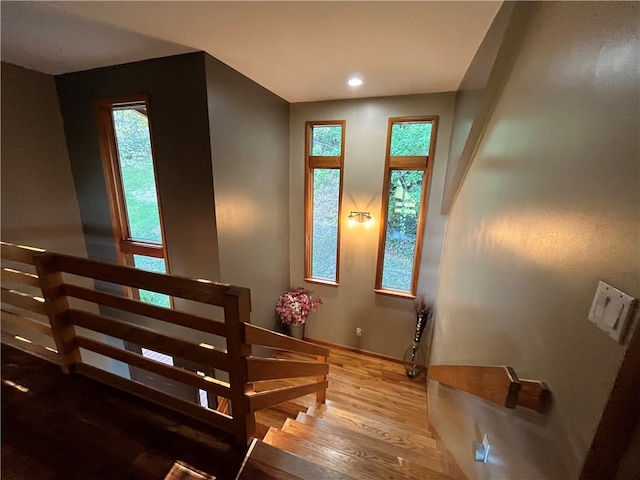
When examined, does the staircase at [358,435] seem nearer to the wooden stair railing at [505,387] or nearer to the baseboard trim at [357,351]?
the baseboard trim at [357,351]

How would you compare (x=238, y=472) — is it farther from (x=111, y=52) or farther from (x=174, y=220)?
(x=111, y=52)

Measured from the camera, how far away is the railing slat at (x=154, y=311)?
114 centimetres

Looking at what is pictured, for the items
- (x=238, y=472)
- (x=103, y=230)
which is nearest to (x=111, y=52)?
(x=103, y=230)

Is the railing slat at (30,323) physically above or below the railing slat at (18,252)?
below

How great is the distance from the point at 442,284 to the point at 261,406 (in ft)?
8.00

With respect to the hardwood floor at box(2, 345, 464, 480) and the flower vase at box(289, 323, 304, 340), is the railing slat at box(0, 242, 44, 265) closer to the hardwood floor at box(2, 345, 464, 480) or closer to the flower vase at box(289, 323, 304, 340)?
the hardwood floor at box(2, 345, 464, 480)

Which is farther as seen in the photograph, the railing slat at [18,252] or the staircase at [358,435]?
the railing slat at [18,252]

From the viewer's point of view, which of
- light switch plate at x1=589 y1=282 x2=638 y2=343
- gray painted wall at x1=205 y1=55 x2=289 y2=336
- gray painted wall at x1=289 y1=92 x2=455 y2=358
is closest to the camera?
light switch plate at x1=589 y1=282 x2=638 y2=343

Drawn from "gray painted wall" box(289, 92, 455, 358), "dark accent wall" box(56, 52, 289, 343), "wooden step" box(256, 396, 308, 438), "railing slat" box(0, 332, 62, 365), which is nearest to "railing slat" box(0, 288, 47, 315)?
"railing slat" box(0, 332, 62, 365)

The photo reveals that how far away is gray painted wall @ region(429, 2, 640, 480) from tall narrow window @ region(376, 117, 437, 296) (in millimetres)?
1454

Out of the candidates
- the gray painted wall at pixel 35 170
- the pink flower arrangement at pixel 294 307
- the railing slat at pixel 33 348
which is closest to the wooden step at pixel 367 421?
the pink flower arrangement at pixel 294 307

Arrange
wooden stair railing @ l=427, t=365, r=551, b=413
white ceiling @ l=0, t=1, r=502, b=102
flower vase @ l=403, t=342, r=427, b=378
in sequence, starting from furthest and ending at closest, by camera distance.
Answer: flower vase @ l=403, t=342, r=427, b=378 → white ceiling @ l=0, t=1, r=502, b=102 → wooden stair railing @ l=427, t=365, r=551, b=413

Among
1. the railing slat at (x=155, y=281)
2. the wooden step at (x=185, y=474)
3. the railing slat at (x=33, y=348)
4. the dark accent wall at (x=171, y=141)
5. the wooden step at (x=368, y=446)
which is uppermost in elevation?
the dark accent wall at (x=171, y=141)

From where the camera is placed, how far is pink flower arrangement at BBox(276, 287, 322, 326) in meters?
3.57
